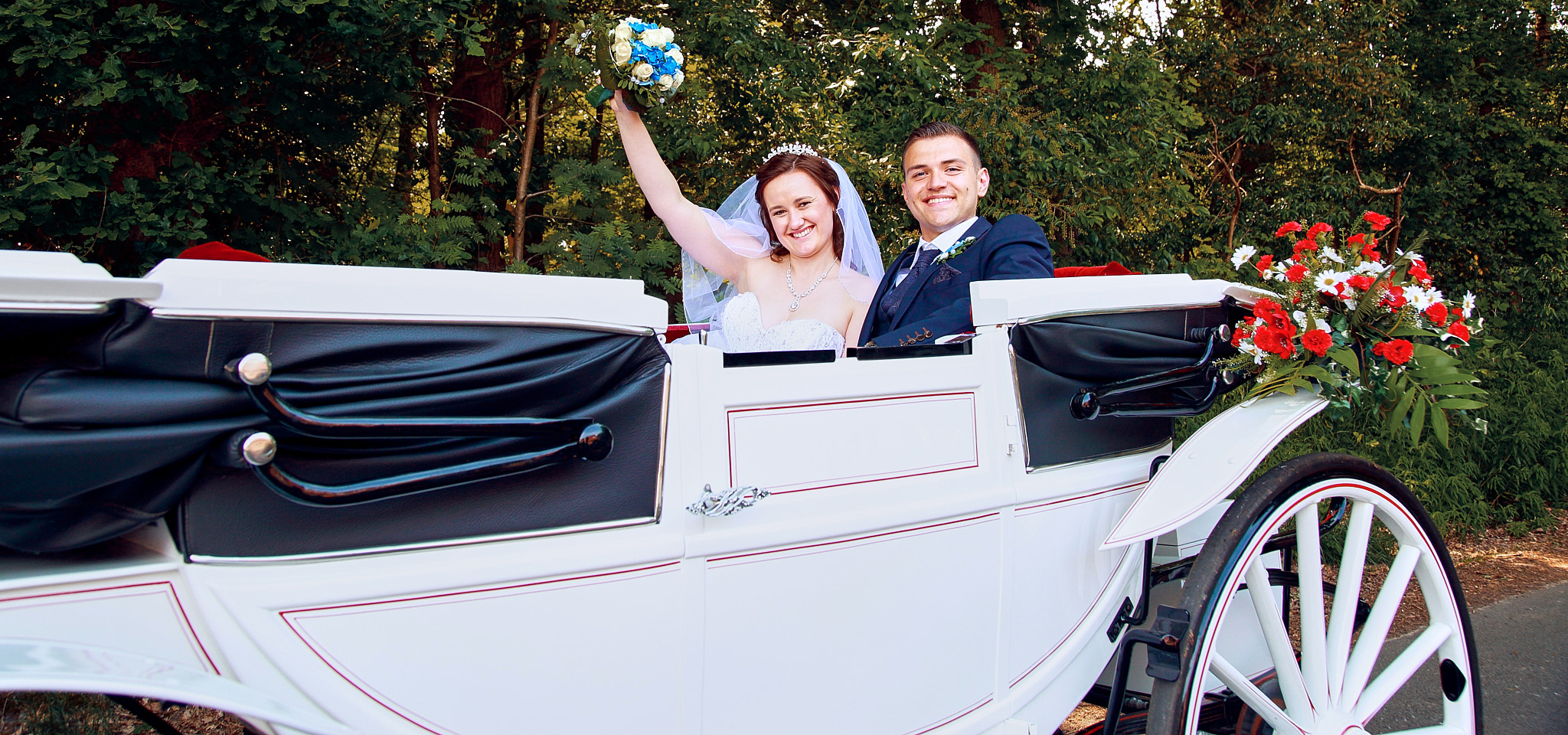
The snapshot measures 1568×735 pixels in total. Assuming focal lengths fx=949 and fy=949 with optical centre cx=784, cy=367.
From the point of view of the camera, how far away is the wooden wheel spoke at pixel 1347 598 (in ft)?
6.63

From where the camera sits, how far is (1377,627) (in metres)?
2.08

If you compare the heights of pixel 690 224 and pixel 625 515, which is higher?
pixel 690 224

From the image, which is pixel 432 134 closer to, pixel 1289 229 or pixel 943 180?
pixel 943 180

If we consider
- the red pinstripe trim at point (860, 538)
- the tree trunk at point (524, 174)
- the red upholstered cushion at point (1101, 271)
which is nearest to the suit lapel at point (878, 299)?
the red upholstered cushion at point (1101, 271)

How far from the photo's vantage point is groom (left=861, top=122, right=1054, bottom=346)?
2436mm

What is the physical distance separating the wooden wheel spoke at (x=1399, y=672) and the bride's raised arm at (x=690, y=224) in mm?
2175

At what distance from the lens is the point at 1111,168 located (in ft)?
19.1

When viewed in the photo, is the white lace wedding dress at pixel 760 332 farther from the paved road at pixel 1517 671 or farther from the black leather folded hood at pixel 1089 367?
the paved road at pixel 1517 671

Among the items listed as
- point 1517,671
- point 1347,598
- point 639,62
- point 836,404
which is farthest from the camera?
point 1517,671

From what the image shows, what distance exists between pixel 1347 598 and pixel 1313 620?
0.45 ft

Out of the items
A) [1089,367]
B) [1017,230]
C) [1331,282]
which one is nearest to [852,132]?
[1017,230]

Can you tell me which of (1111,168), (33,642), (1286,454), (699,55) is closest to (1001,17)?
(1111,168)

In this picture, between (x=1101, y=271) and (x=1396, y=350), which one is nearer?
(x=1396, y=350)

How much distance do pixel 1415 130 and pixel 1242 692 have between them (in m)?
8.32
